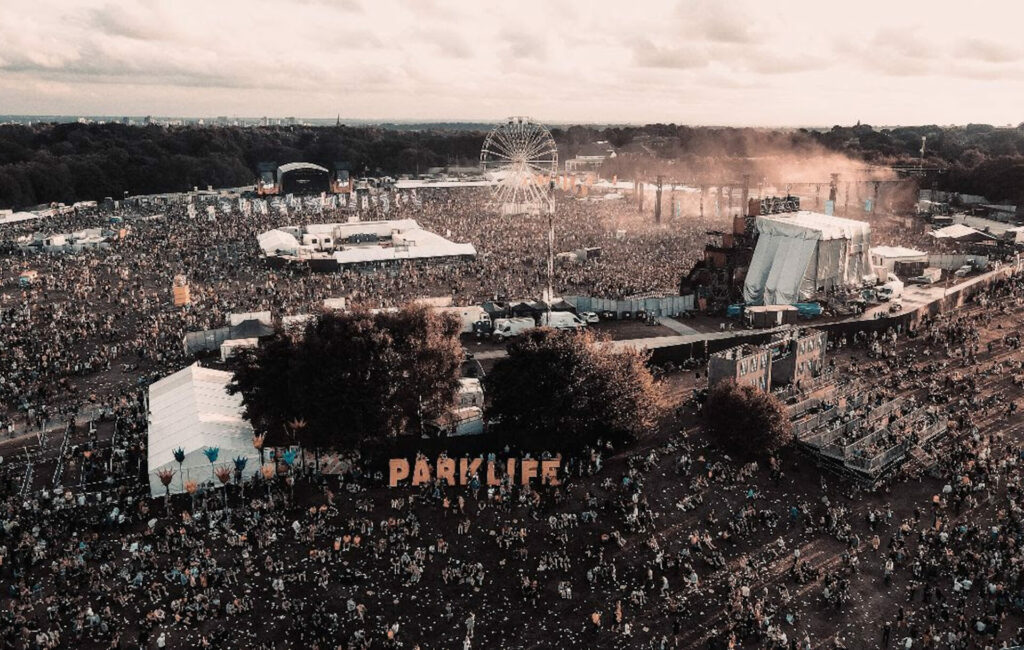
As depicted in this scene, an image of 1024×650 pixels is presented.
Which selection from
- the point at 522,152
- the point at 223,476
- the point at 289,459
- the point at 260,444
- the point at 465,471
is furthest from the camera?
the point at 522,152

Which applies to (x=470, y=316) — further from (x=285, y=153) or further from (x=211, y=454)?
(x=285, y=153)

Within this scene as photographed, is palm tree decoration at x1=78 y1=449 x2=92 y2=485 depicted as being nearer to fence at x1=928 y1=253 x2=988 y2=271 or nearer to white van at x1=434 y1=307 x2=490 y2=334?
white van at x1=434 y1=307 x2=490 y2=334

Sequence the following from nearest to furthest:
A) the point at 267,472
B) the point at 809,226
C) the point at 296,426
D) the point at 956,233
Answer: the point at 267,472
the point at 296,426
the point at 809,226
the point at 956,233

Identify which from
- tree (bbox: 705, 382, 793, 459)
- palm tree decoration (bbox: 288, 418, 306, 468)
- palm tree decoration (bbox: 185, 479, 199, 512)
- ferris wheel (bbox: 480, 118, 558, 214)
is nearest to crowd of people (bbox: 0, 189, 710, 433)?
ferris wheel (bbox: 480, 118, 558, 214)

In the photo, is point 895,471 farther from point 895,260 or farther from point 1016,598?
point 895,260

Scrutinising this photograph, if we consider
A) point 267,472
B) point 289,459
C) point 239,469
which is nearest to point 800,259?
point 289,459

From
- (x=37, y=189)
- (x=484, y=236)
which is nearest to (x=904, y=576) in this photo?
(x=484, y=236)

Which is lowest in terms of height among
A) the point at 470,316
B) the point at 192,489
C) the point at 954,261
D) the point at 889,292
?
the point at 192,489

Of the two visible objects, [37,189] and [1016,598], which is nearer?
[1016,598]
